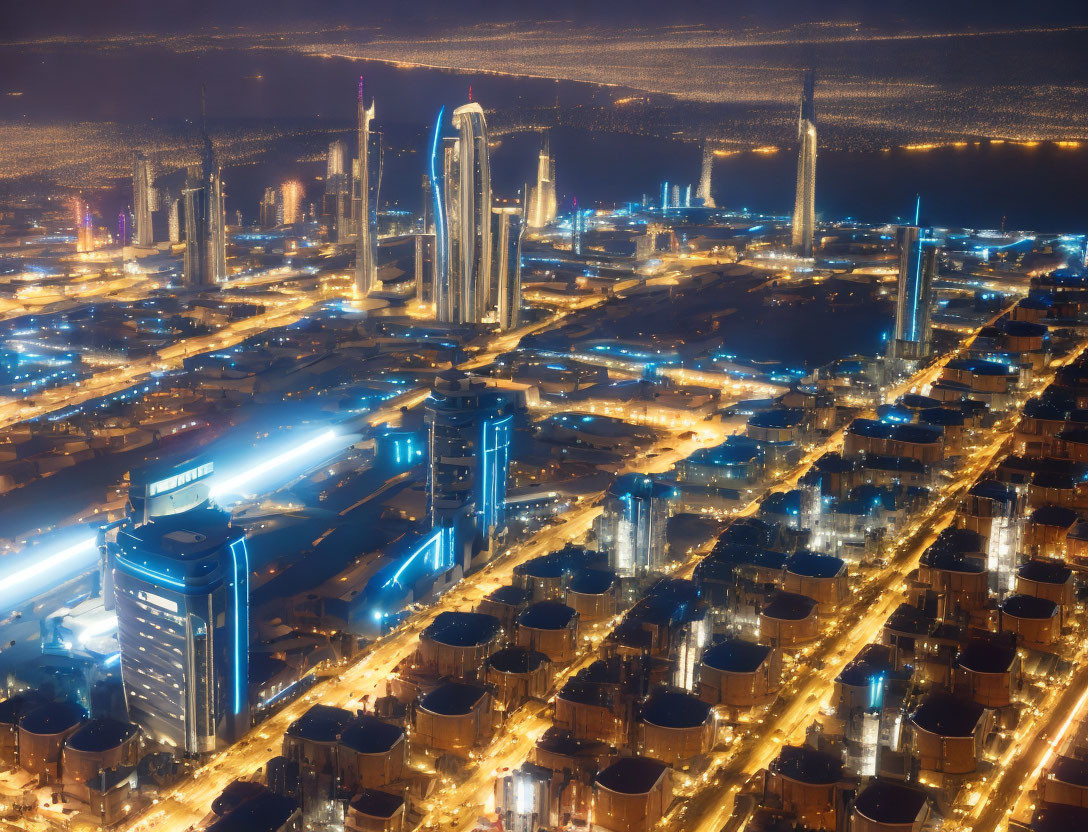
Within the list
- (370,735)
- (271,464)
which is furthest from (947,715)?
(271,464)

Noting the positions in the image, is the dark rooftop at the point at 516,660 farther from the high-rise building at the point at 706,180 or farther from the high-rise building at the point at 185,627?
the high-rise building at the point at 706,180

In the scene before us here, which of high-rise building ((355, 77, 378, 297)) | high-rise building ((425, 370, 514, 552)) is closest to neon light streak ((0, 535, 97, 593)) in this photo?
high-rise building ((425, 370, 514, 552))

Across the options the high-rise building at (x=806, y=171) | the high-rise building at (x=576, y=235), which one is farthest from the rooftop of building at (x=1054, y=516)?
the high-rise building at (x=576, y=235)

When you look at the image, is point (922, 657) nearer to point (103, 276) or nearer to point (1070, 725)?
point (1070, 725)

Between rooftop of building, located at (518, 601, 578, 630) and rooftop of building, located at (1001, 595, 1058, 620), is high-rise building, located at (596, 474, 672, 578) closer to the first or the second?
rooftop of building, located at (518, 601, 578, 630)

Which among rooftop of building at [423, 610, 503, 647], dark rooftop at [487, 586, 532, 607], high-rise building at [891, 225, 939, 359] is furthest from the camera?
high-rise building at [891, 225, 939, 359]
